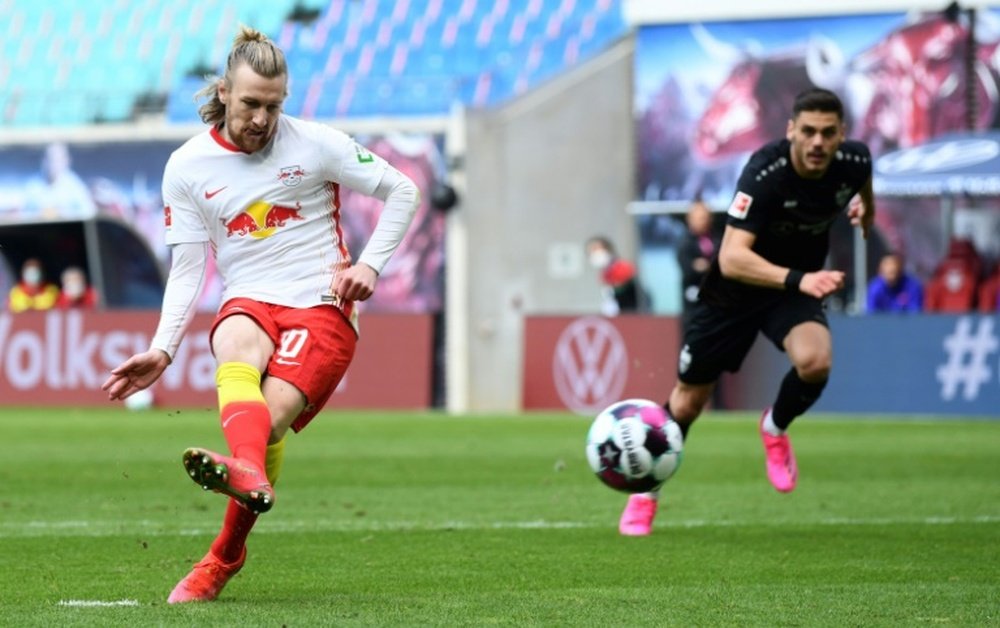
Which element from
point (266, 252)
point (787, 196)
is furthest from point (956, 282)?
point (266, 252)

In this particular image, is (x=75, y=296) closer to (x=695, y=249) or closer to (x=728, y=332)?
(x=695, y=249)

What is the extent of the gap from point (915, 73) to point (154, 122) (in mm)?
11452

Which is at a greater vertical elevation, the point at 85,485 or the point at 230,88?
the point at 230,88

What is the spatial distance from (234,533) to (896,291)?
16006 millimetres

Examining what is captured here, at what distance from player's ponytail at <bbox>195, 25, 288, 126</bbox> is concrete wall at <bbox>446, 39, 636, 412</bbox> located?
19.9 meters

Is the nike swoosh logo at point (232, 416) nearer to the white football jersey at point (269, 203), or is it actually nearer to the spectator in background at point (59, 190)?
the white football jersey at point (269, 203)

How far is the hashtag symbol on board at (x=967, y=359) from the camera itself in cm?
2072

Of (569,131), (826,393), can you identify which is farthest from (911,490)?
(569,131)

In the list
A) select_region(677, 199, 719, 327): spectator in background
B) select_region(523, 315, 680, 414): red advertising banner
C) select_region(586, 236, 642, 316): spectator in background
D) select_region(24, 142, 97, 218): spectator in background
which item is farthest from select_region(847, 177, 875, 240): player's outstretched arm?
select_region(24, 142, 97, 218): spectator in background

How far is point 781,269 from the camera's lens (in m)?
9.16

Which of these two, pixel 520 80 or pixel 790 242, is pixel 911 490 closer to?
pixel 790 242

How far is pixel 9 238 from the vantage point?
3042 cm

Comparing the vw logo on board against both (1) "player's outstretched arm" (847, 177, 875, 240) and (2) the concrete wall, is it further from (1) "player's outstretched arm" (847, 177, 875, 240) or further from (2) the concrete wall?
(1) "player's outstretched arm" (847, 177, 875, 240)

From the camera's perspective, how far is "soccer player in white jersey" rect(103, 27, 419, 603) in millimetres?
6766
